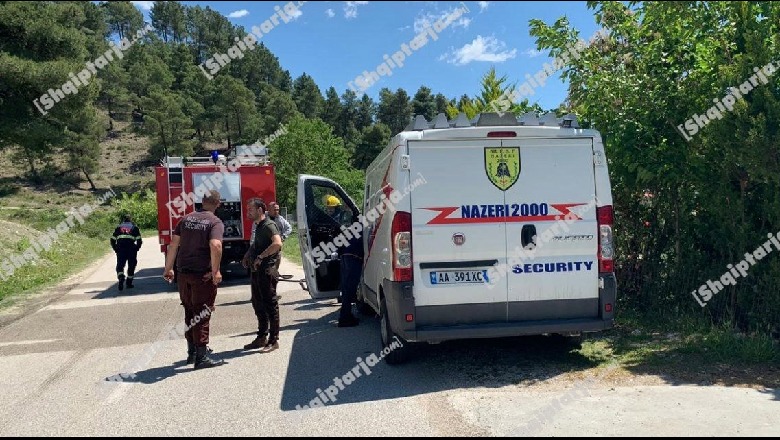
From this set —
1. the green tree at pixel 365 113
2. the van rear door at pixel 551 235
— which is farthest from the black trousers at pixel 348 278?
the green tree at pixel 365 113

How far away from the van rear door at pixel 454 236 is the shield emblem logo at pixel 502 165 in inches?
2.0

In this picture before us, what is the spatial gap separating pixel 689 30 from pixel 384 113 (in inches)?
2609

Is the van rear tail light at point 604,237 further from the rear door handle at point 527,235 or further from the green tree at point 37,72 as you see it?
the green tree at point 37,72

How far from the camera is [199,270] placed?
239 inches

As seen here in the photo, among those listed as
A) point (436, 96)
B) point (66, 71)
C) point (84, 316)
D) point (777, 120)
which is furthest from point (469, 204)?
point (436, 96)

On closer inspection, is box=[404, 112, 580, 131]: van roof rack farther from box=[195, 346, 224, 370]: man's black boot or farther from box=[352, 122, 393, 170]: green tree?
box=[352, 122, 393, 170]: green tree

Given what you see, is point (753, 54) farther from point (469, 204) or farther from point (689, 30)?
point (469, 204)

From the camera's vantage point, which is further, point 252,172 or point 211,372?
point 252,172

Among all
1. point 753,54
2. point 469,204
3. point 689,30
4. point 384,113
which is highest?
point 384,113

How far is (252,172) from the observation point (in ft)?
46.1

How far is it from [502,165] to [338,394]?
2.62 meters

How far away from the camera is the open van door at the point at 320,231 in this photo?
8.47 meters

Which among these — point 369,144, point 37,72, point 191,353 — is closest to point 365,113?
point 369,144

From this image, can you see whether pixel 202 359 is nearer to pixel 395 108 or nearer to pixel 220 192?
pixel 220 192
